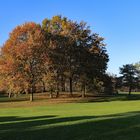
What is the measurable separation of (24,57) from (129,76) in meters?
42.9

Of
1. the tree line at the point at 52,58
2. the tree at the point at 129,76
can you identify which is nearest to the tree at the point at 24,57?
the tree line at the point at 52,58

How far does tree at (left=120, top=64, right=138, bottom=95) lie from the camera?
9981cm

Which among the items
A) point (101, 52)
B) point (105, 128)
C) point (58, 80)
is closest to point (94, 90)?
point (101, 52)

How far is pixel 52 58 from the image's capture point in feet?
221

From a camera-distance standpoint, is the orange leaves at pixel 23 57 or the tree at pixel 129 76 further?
the tree at pixel 129 76

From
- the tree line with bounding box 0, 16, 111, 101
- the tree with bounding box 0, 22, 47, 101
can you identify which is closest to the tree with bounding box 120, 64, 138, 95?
the tree line with bounding box 0, 16, 111, 101

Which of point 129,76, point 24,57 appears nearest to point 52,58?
point 24,57

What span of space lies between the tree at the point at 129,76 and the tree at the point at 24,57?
3815cm

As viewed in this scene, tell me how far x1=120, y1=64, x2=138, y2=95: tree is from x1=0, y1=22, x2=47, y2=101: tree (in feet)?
125

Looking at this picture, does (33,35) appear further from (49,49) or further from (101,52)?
(101,52)

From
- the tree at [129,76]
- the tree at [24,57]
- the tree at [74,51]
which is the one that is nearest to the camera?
the tree at [24,57]

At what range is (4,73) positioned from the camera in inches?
2549

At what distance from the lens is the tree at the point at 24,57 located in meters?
63.4

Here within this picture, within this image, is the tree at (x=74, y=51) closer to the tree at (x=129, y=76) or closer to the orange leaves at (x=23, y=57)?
the orange leaves at (x=23, y=57)
